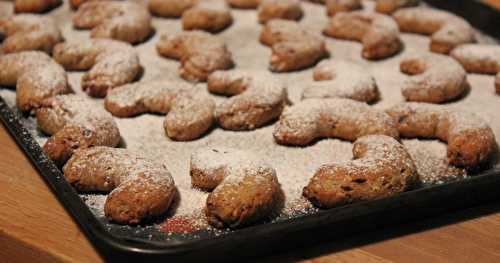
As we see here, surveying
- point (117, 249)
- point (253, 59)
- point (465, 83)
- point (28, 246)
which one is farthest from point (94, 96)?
point (465, 83)

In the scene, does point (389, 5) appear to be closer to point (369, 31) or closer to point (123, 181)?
point (369, 31)

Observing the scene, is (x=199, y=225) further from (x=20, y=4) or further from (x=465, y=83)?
(x=20, y=4)

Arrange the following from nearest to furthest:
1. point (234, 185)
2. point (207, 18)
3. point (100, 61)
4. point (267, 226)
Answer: point (267, 226) < point (234, 185) < point (100, 61) < point (207, 18)

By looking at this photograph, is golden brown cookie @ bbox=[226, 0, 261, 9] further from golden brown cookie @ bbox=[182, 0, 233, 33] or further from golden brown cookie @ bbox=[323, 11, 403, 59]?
golden brown cookie @ bbox=[323, 11, 403, 59]

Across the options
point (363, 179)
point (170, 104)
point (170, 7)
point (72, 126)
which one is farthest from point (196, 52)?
point (363, 179)

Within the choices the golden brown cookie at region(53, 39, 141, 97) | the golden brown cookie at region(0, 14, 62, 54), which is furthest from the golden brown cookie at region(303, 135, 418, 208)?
the golden brown cookie at region(0, 14, 62, 54)

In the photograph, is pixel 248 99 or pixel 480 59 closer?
pixel 248 99

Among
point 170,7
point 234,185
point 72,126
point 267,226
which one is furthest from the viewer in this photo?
point 170,7
